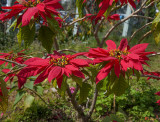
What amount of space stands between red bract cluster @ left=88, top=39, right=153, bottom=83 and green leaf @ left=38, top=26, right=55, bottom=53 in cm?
21

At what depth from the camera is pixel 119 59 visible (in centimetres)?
61

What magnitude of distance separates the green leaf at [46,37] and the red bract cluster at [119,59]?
0.68 ft

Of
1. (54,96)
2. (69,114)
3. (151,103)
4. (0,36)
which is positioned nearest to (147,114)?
(151,103)

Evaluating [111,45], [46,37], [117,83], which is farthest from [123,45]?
[46,37]

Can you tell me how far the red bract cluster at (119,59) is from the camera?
0.54 metres

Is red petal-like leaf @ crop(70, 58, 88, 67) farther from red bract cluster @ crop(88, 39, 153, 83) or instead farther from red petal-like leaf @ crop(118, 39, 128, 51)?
red petal-like leaf @ crop(118, 39, 128, 51)

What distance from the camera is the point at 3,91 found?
51 centimetres

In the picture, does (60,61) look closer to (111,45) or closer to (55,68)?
(55,68)

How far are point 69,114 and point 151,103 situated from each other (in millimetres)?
966

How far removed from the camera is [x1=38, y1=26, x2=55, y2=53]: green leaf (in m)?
0.73

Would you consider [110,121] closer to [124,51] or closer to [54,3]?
[124,51]

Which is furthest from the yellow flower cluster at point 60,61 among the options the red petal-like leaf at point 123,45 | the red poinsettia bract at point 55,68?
the red petal-like leaf at point 123,45

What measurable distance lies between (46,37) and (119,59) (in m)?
0.32

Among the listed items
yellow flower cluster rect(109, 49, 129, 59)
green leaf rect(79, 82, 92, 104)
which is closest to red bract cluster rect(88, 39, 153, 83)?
yellow flower cluster rect(109, 49, 129, 59)
